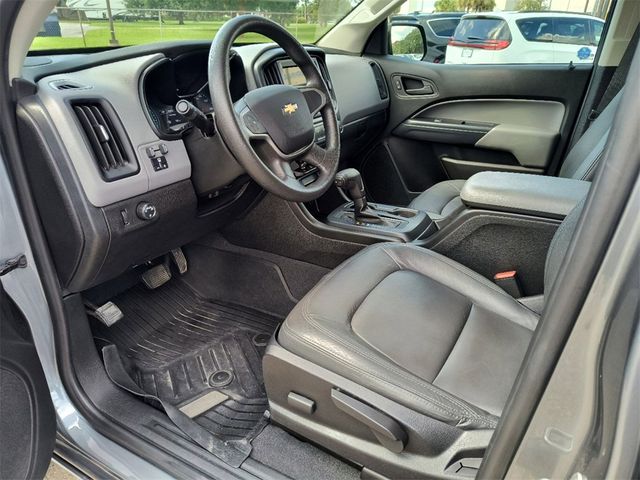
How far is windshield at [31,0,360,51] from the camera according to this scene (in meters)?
1.44

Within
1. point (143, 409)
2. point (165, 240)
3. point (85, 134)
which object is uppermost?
point (85, 134)

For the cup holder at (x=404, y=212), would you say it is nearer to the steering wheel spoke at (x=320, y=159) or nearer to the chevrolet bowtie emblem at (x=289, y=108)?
the steering wheel spoke at (x=320, y=159)

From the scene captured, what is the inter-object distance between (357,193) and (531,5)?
1674 mm

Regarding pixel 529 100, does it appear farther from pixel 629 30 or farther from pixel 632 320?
pixel 632 320

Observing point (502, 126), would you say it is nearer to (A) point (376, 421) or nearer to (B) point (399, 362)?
(B) point (399, 362)

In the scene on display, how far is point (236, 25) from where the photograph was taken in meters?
1.17

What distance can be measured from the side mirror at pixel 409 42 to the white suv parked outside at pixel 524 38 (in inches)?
5.7

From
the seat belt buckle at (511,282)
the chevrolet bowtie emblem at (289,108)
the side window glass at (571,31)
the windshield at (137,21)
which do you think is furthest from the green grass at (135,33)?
the side window glass at (571,31)

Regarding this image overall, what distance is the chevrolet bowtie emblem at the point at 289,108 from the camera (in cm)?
126

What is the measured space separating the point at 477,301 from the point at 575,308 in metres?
0.72

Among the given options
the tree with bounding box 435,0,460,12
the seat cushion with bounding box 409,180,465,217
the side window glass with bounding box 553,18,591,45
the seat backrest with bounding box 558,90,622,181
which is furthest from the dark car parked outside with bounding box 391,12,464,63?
the seat backrest with bounding box 558,90,622,181

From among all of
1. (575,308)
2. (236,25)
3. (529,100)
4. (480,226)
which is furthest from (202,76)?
(529,100)

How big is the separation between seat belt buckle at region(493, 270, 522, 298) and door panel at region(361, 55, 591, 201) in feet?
3.34

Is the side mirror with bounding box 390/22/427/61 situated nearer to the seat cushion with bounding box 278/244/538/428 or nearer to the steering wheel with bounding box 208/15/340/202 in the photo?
the steering wheel with bounding box 208/15/340/202
